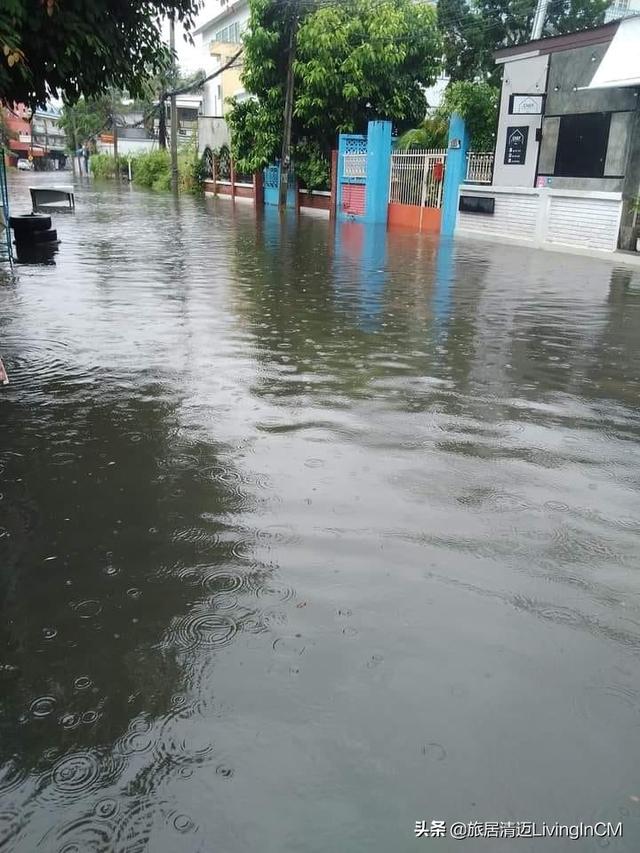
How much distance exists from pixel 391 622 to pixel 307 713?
2.07ft

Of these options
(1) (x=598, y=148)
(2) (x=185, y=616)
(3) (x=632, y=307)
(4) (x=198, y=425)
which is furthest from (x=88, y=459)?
(1) (x=598, y=148)

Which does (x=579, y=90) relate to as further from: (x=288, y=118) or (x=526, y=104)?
(x=288, y=118)

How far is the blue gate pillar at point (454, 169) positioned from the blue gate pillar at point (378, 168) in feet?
12.1

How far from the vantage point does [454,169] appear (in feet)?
70.7

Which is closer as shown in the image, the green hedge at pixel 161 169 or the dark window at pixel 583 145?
the dark window at pixel 583 145

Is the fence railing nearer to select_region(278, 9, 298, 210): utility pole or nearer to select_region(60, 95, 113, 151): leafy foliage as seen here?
select_region(278, 9, 298, 210): utility pole

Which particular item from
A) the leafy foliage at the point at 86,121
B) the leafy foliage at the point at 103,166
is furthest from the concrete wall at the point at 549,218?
the leafy foliage at the point at 86,121

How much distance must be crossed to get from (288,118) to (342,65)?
3.21 metres

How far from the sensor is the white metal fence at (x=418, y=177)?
22469mm

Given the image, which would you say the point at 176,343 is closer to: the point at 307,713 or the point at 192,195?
the point at 307,713

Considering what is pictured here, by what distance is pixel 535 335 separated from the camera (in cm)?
864

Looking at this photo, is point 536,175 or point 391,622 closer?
point 391,622

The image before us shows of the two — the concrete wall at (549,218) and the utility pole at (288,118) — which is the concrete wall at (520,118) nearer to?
the concrete wall at (549,218)

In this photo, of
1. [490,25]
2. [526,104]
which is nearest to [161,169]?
[490,25]
